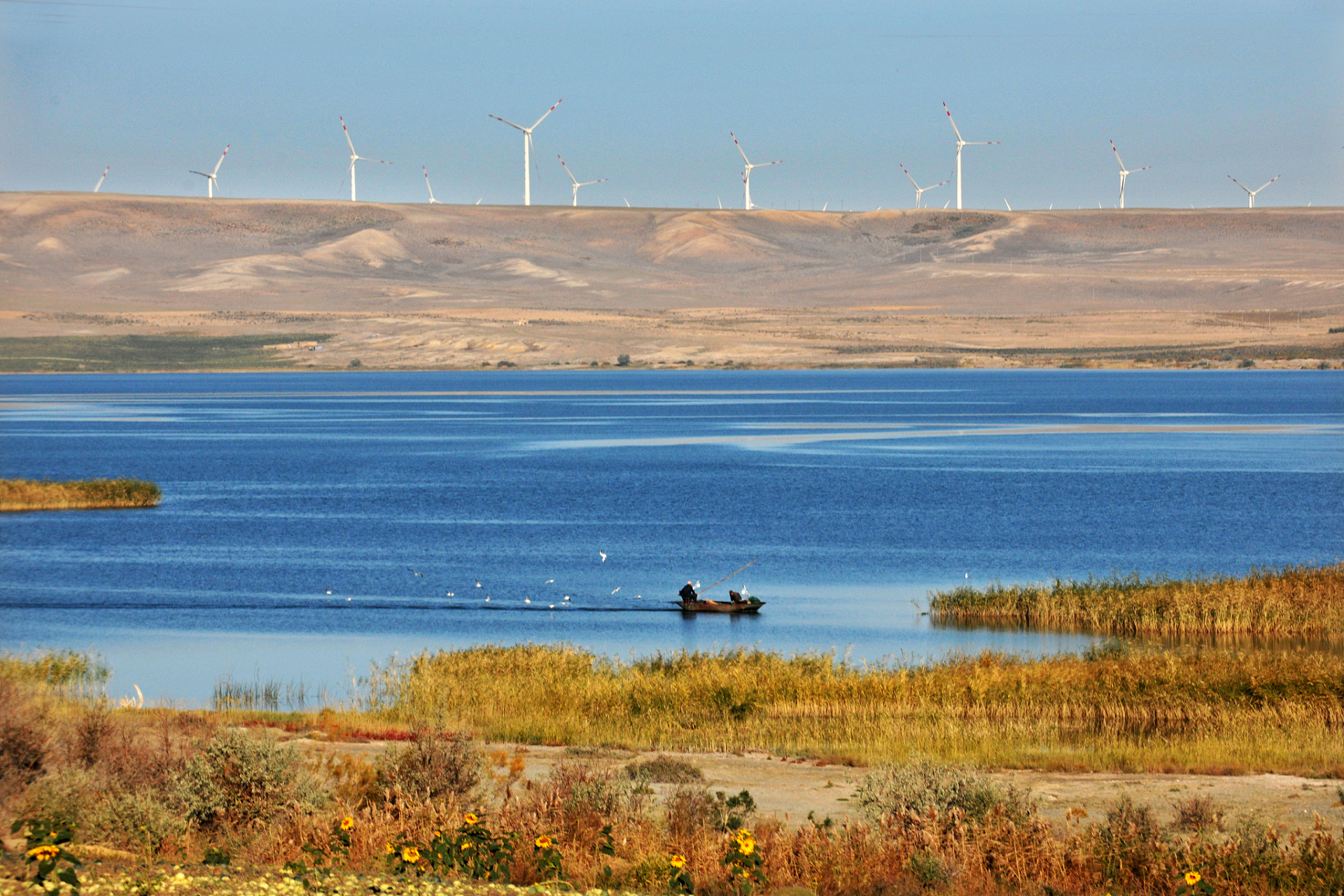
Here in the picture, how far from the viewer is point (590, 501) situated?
72.9 meters

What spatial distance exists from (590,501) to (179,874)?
6065 cm

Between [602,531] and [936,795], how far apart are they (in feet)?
154

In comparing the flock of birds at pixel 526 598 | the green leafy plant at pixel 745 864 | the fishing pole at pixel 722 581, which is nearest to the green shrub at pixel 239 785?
the green leafy plant at pixel 745 864

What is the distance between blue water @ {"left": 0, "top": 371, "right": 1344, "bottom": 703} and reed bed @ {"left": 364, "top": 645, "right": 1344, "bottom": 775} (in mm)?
5329

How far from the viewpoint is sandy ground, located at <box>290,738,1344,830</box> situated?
1712 cm

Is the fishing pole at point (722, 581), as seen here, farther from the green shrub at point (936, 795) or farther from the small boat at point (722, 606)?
the green shrub at point (936, 795)

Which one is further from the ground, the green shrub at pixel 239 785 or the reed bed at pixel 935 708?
the green shrub at pixel 239 785

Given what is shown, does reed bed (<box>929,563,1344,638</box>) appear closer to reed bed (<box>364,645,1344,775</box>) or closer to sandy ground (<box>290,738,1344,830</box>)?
reed bed (<box>364,645,1344,775</box>)

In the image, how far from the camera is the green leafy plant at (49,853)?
1155cm

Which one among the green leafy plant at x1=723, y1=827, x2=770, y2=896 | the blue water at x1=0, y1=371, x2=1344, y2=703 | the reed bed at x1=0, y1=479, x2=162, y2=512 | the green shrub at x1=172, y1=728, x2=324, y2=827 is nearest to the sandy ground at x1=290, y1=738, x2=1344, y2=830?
the green shrub at x1=172, y1=728, x2=324, y2=827

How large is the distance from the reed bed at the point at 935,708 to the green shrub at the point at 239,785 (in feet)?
12.9

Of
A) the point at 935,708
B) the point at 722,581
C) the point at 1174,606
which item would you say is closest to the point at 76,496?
the point at 722,581

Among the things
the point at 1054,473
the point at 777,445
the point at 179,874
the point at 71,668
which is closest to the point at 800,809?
the point at 179,874

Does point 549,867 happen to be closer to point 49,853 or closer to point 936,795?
point 49,853
